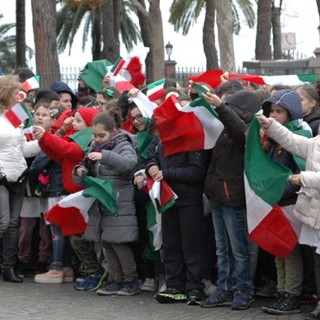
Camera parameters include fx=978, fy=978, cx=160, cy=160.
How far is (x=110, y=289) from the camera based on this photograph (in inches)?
366

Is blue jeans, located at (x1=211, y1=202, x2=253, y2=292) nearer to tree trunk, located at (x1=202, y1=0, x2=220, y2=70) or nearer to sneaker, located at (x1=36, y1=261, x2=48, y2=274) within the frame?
sneaker, located at (x1=36, y1=261, x2=48, y2=274)

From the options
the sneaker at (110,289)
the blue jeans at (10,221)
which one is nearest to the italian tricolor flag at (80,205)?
the blue jeans at (10,221)

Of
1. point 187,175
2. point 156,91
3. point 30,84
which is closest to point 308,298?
point 187,175

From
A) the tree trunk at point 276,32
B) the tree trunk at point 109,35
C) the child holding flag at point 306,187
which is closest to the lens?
the child holding flag at point 306,187

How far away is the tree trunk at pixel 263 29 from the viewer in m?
23.9

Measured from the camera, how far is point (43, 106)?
398 inches

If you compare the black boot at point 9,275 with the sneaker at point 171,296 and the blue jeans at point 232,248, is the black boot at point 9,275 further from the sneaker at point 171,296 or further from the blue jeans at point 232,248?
the blue jeans at point 232,248

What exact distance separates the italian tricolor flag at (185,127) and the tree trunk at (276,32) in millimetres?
28748

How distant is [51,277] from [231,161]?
2686 millimetres

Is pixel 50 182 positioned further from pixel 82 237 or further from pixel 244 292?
pixel 244 292

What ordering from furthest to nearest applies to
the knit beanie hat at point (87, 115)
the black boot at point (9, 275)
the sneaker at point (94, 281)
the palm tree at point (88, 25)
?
the palm tree at point (88, 25), the black boot at point (9, 275), the knit beanie hat at point (87, 115), the sneaker at point (94, 281)

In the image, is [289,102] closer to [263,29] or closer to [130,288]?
[130,288]

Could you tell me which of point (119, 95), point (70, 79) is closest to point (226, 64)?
point (70, 79)

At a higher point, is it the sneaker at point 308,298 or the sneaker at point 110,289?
the sneaker at point 308,298
